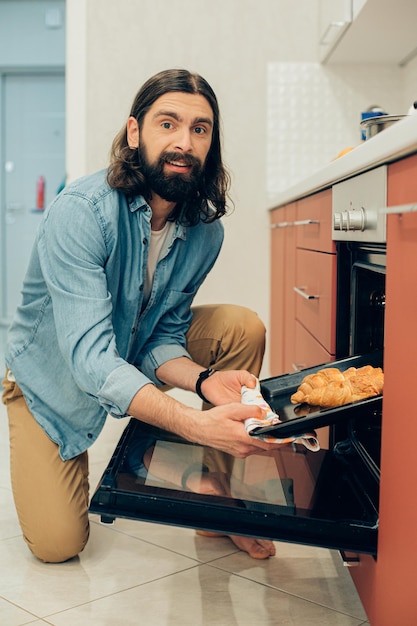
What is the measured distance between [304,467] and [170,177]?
65 cm

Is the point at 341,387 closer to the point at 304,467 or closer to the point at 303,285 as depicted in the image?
the point at 304,467

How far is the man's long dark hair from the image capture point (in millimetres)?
1602

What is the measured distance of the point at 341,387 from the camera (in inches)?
47.1

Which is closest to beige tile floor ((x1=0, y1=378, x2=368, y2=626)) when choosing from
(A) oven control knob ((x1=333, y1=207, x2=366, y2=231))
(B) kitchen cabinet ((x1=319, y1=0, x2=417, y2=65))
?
(A) oven control knob ((x1=333, y1=207, x2=366, y2=231))

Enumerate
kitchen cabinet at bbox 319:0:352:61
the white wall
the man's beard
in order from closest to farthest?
the man's beard → kitchen cabinet at bbox 319:0:352:61 → the white wall

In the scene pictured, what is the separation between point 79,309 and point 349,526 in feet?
Result: 2.06

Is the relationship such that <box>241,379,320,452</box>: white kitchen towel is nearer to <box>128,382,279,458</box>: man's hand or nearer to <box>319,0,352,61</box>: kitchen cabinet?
<box>128,382,279,458</box>: man's hand

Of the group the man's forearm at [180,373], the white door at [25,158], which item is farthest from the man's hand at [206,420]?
the white door at [25,158]

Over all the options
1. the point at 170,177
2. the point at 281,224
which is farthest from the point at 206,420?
the point at 281,224

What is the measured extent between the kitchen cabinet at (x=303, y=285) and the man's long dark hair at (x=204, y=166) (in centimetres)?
26

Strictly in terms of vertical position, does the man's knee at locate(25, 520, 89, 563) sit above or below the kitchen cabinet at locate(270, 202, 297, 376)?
below

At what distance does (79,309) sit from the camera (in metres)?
1.43

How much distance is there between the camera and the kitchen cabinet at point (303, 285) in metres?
1.71

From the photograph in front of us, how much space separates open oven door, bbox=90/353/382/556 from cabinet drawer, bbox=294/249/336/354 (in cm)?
24
